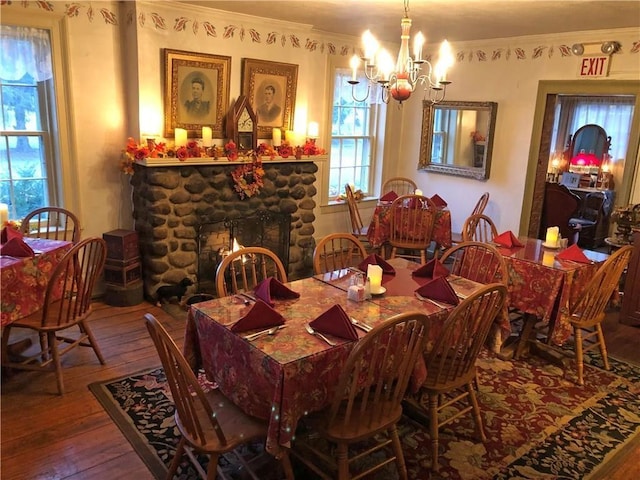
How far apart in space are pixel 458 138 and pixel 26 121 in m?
4.23

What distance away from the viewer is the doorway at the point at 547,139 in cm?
456

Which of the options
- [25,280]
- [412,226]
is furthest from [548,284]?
[25,280]

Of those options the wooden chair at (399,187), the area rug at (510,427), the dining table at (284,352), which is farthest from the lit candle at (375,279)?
the wooden chair at (399,187)

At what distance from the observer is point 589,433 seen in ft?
9.12

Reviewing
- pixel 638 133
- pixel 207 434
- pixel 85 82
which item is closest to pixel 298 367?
pixel 207 434

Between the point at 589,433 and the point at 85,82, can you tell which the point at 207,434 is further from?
the point at 85,82

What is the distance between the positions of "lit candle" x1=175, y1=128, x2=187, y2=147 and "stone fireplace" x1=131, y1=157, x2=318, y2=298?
6.5 inches

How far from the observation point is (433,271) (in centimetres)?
293

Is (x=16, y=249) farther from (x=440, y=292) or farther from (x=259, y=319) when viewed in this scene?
(x=440, y=292)

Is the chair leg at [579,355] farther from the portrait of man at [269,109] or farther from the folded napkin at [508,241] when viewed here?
the portrait of man at [269,109]

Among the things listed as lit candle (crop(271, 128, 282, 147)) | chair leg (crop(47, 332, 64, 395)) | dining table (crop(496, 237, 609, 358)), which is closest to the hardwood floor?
chair leg (crop(47, 332, 64, 395))

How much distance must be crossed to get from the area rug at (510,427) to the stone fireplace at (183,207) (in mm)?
1323

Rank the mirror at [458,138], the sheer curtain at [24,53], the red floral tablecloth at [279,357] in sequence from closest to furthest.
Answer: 1. the red floral tablecloth at [279,357]
2. the sheer curtain at [24,53]
3. the mirror at [458,138]

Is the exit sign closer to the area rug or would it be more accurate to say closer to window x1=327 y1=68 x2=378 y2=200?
window x1=327 y1=68 x2=378 y2=200
